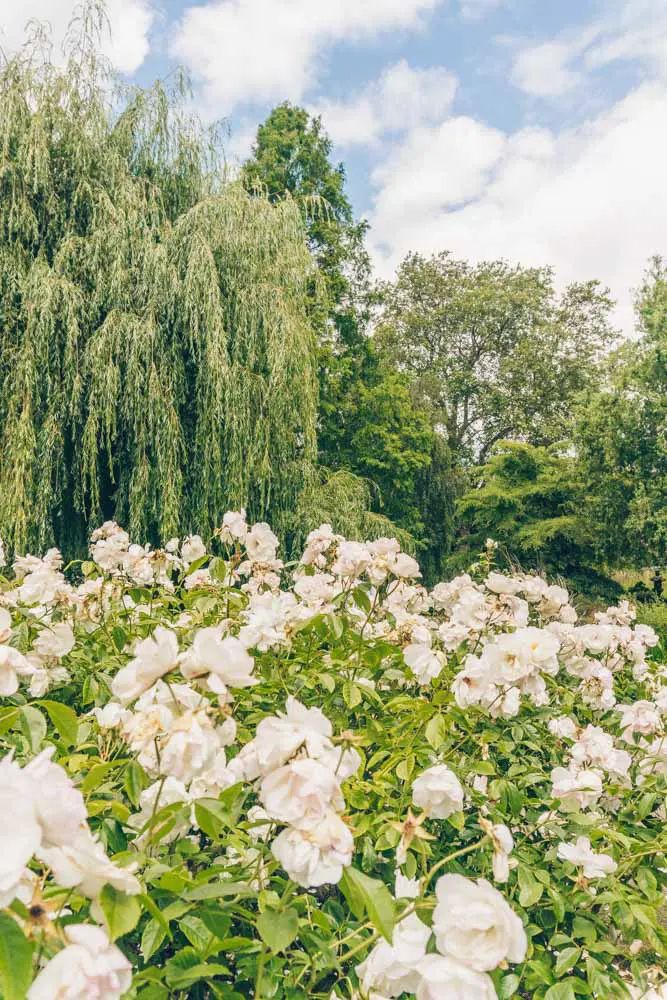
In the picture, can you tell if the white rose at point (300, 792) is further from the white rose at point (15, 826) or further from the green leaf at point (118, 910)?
the white rose at point (15, 826)

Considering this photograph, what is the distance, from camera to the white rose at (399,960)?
2.38 ft

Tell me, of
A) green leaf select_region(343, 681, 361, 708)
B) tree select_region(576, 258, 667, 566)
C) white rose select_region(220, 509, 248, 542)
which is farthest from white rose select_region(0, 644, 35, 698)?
tree select_region(576, 258, 667, 566)

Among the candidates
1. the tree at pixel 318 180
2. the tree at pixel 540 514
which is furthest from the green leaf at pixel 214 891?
the tree at pixel 318 180

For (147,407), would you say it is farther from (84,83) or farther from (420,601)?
(420,601)

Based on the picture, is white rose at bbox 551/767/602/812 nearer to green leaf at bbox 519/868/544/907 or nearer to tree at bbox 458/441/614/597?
green leaf at bbox 519/868/544/907

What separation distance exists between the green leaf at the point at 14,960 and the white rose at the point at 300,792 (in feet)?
0.87

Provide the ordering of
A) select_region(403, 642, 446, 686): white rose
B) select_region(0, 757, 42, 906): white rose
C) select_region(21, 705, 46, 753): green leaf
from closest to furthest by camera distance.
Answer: select_region(0, 757, 42, 906): white rose
select_region(21, 705, 46, 753): green leaf
select_region(403, 642, 446, 686): white rose

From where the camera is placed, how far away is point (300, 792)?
715 mm

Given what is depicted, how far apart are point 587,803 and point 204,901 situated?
78 centimetres

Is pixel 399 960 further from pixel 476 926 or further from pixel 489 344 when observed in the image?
pixel 489 344

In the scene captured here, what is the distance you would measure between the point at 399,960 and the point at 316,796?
0.65ft

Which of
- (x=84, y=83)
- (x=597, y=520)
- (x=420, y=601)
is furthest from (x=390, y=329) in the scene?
(x=420, y=601)

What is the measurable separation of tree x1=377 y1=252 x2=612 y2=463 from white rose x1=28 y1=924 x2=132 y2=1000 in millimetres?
16181

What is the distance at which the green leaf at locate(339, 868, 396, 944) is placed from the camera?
67 cm
